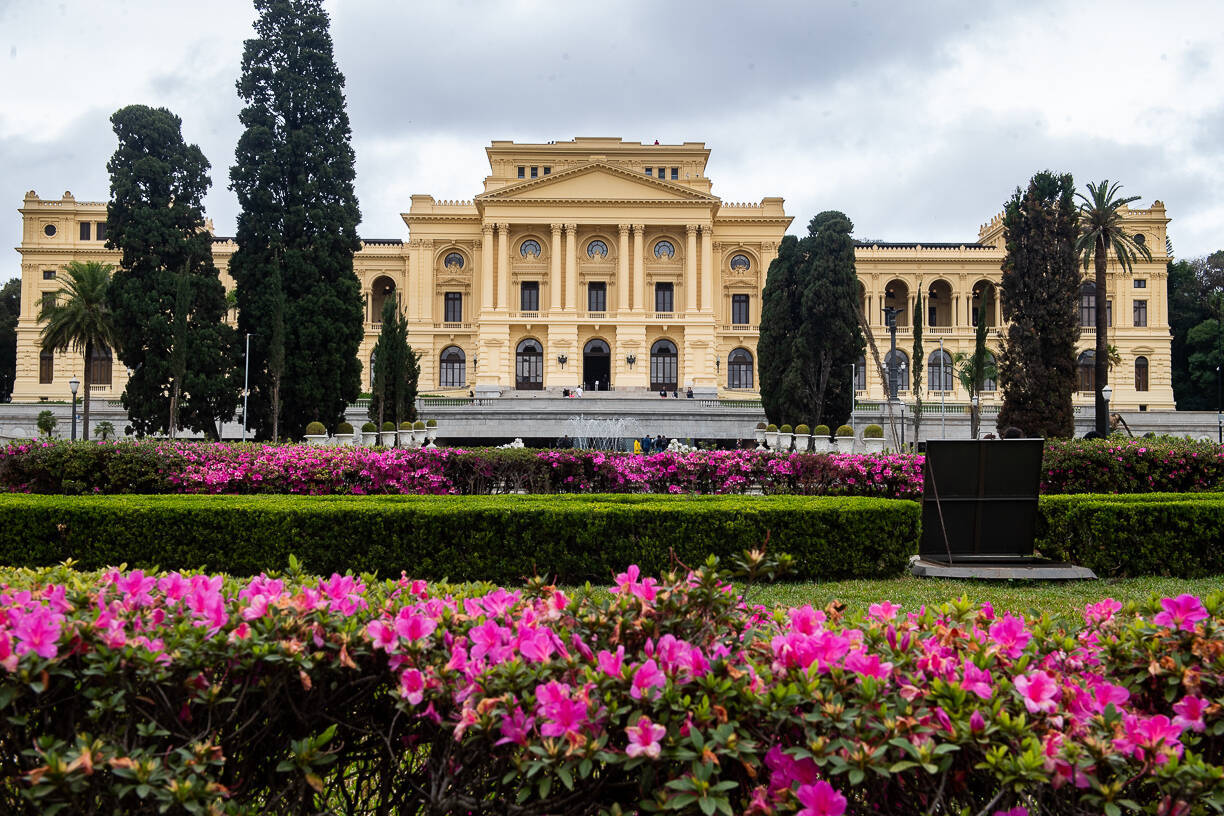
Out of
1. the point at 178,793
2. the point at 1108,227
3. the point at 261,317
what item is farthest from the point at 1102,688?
the point at 1108,227

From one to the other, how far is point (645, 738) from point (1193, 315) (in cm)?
7031

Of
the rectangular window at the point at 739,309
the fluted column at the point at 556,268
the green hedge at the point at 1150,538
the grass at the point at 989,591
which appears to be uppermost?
the fluted column at the point at 556,268

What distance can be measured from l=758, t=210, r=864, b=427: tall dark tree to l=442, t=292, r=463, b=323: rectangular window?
26.4 metres

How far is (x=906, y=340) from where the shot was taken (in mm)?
57156

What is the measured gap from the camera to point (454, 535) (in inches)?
344

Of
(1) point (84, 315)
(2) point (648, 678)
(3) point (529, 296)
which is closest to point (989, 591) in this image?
(2) point (648, 678)

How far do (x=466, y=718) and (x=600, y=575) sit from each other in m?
6.75

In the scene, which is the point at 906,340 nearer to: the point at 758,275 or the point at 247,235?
the point at 758,275

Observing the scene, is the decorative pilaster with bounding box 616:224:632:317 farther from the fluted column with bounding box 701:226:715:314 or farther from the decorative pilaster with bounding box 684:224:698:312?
the fluted column with bounding box 701:226:715:314

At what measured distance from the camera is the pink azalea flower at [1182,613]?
263 cm

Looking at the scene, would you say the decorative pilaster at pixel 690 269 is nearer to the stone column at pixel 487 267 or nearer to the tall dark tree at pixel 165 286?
the stone column at pixel 487 267

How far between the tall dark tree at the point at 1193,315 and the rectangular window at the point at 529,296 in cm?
4129

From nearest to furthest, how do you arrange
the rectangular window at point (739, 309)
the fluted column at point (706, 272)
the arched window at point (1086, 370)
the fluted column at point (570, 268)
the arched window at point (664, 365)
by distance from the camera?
the fluted column at point (570, 268) < the fluted column at point (706, 272) < the arched window at point (664, 365) < the arched window at point (1086, 370) < the rectangular window at point (739, 309)

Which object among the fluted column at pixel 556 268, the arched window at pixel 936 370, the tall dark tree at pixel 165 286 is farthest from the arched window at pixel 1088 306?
the tall dark tree at pixel 165 286
